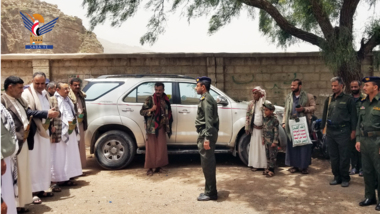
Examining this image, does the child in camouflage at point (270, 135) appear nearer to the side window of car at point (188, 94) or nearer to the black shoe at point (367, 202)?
the side window of car at point (188, 94)

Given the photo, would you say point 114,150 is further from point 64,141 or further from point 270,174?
point 270,174

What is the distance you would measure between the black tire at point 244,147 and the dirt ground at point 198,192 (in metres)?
0.23

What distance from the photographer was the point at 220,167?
7387mm

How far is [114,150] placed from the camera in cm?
714

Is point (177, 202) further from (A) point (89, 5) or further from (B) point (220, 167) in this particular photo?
(A) point (89, 5)

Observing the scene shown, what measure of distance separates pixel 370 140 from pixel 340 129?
1.07m

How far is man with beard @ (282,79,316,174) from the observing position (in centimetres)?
671

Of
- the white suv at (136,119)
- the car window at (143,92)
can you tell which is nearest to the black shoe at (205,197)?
the white suv at (136,119)

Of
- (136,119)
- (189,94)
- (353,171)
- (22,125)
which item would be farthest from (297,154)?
(22,125)

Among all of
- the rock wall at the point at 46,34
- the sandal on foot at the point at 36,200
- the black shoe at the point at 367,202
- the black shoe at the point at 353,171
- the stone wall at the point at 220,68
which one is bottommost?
the black shoe at the point at 367,202

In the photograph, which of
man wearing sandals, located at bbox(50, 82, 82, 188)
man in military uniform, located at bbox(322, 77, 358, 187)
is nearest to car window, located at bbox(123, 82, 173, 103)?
man wearing sandals, located at bbox(50, 82, 82, 188)

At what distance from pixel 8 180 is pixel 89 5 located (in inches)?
238

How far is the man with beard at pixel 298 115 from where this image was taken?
22.0ft

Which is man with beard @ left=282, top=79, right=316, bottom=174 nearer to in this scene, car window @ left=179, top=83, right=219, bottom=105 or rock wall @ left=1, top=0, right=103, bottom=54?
car window @ left=179, top=83, right=219, bottom=105
